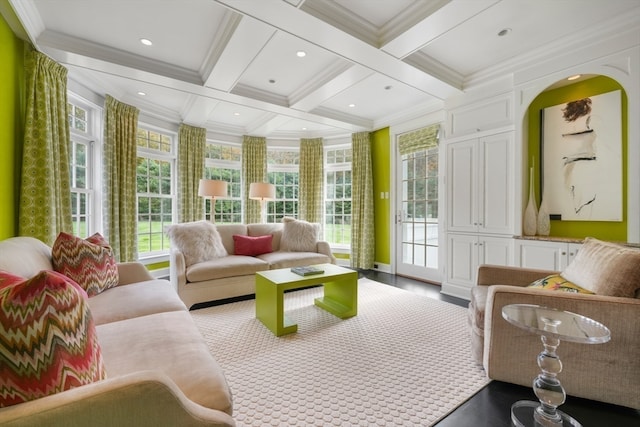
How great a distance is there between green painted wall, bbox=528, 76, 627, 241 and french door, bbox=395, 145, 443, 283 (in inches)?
49.3

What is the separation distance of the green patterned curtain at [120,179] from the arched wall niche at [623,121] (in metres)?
4.83

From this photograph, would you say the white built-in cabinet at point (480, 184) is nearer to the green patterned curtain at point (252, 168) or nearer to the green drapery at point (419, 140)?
the green drapery at point (419, 140)

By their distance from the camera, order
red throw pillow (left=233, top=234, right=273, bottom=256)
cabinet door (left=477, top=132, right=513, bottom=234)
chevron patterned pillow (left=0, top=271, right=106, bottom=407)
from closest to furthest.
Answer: chevron patterned pillow (left=0, top=271, right=106, bottom=407), cabinet door (left=477, top=132, right=513, bottom=234), red throw pillow (left=233, top=234, right=273, bottom=256)

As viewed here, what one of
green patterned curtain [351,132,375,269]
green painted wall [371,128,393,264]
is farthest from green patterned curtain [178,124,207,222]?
green painted wall [371,128,393,264]

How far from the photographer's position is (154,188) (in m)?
4.54

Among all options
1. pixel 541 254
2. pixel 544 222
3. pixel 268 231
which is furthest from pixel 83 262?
pixel 544 222

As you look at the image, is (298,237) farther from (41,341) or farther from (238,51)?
(41,341)

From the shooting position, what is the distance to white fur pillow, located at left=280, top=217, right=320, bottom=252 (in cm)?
423

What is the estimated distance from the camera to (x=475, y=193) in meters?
3.45

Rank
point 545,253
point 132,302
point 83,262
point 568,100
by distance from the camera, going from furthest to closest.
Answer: point 568,100 < point 545,253 < point 83,262 < point 132,302

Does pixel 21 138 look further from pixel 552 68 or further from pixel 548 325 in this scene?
pixel 552 68

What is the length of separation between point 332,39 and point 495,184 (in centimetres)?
243

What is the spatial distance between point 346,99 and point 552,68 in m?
2.33

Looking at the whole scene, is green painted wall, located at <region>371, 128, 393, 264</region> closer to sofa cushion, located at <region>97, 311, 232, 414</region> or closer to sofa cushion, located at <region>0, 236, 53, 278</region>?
sofa cushion, located at <region>97, 311, 232, 414</region>
